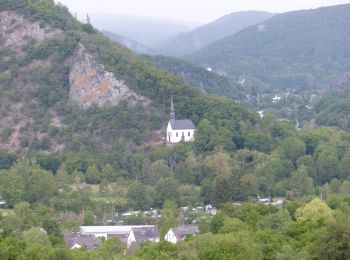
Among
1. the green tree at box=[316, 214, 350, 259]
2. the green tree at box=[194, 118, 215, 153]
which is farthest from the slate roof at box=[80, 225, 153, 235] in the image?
the green tree at box=[194, 118, 215, 153]

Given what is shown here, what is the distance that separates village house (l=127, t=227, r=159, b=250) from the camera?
45.2m

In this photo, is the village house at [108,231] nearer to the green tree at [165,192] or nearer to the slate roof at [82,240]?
the slate roof at [82,240]

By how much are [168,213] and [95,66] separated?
27.9 m

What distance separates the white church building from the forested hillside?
1.06m

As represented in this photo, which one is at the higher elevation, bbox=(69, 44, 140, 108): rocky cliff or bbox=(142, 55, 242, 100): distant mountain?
bbox=(69, 44, 140, 108): rocky cliff

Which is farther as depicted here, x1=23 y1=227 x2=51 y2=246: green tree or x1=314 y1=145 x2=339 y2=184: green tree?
x1=314 y1=145 x2=339 y2=184: green tree

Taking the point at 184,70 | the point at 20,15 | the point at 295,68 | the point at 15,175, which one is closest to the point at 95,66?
the point at 20,15

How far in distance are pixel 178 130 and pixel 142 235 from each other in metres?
Answer: 25.5

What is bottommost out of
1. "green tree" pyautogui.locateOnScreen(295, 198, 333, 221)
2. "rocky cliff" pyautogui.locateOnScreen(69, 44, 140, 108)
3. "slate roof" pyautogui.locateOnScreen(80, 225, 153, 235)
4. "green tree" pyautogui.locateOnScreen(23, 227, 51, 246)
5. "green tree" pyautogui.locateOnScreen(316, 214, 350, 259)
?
"slate roof" pyautogui.locateOnScreen(80, 225, 153, 235)

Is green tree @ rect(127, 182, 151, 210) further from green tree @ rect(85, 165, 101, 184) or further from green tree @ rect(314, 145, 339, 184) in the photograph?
green tree @ rect(314, 145, 339, 184)

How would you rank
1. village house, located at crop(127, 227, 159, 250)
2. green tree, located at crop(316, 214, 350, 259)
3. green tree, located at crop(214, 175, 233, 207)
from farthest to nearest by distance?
green tree, located at crop(214, 175, 233, 207) → village house, located at crop(127, 227, 159, 250) → green tree, located at crop(316, 214, 350, 259)

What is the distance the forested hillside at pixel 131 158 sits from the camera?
3959 cm

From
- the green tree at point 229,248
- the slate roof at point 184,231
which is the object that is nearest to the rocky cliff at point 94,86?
the slate roof at point 184,231

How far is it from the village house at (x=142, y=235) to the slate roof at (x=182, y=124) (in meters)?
23.7
